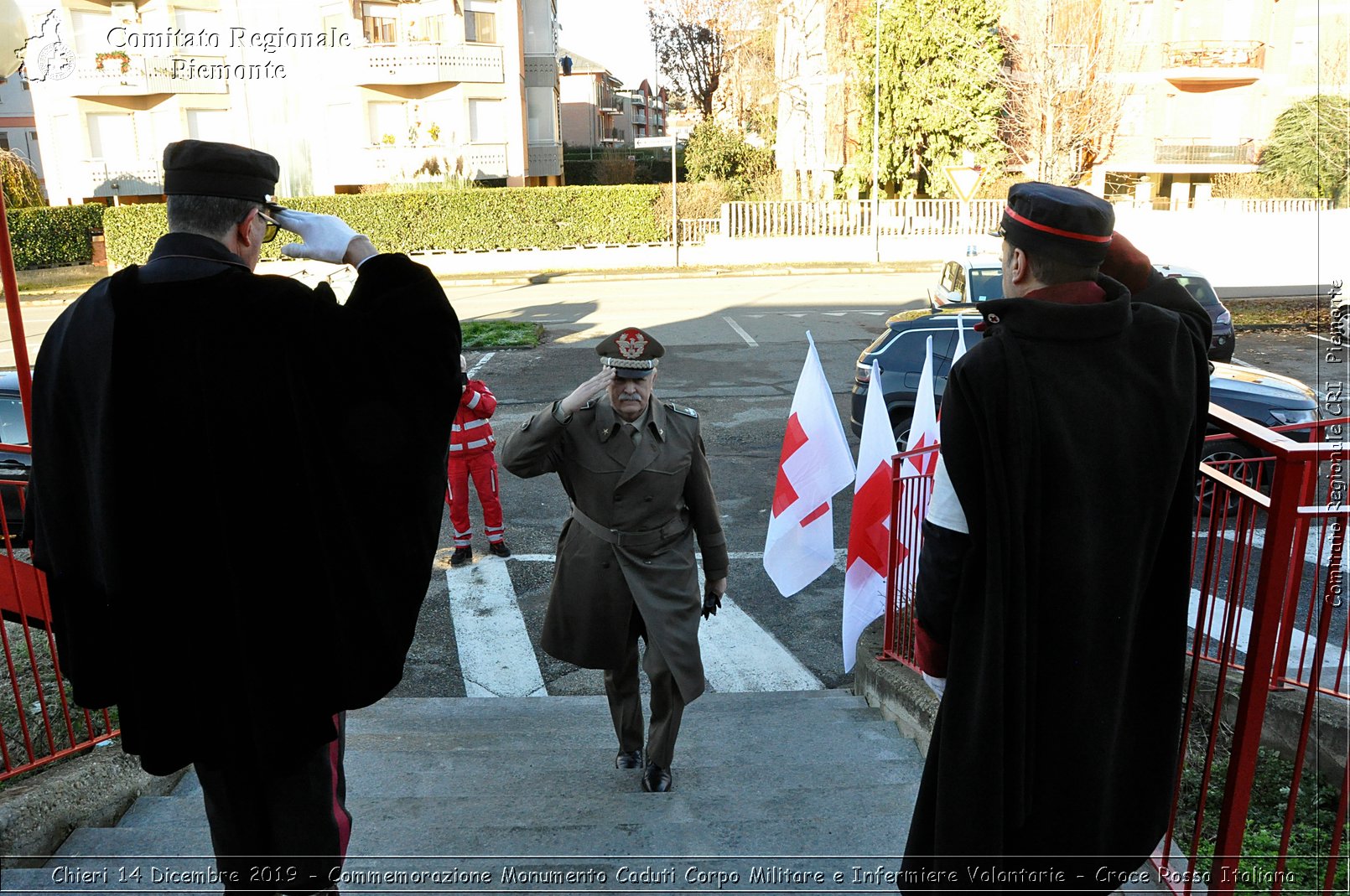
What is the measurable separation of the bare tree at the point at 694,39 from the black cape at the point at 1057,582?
42.5 meters

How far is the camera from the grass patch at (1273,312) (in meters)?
18.9

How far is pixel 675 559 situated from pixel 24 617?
8.61 ft

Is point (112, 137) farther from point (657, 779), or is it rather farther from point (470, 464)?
point (657, 779)

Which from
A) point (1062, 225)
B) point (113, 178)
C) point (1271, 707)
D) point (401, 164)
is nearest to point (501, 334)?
point (1271, 707)

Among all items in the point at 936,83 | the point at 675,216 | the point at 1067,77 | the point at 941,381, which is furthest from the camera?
the point at 936,83

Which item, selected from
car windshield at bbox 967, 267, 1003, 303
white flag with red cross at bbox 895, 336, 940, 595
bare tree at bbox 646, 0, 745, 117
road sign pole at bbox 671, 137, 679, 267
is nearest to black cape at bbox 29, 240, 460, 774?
white flag with red cross at bbox 895, 336, 940, 595

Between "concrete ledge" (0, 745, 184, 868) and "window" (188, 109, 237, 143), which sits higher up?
"window" (188, 109, 237, 143)

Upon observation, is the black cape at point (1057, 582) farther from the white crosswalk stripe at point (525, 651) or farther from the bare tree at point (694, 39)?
the bare tree at point (694, 39)

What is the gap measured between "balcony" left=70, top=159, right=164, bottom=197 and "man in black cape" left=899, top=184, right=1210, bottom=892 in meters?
38.4

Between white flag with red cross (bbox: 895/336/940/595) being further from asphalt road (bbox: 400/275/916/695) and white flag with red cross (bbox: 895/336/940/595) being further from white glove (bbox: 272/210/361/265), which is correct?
white glove (bbox: 272/210/361/265)

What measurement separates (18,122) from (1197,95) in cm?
4651

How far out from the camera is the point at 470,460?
27.6 feet

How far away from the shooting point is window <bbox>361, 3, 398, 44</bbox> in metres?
35.4

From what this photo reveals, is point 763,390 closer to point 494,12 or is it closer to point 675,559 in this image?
point 675,559
